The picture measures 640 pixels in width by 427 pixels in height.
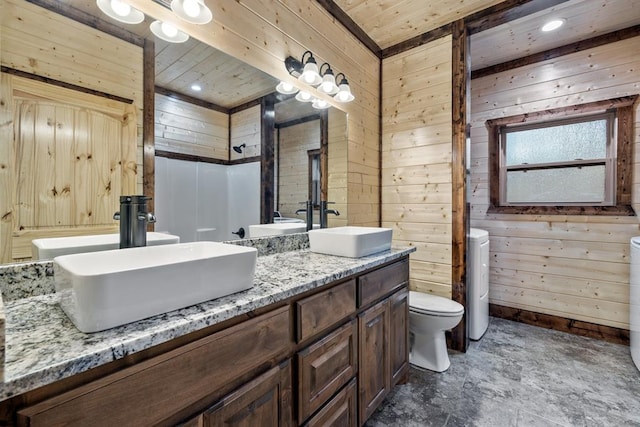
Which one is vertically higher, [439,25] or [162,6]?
[439,25]

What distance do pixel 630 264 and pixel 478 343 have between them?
53.0 inches

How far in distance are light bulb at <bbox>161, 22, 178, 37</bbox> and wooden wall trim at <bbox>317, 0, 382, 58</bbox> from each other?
1.19m

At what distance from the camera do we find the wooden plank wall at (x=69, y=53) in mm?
872

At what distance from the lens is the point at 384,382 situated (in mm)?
1550

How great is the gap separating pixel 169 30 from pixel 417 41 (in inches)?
80.2

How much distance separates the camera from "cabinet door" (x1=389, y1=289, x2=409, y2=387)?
1625 mm

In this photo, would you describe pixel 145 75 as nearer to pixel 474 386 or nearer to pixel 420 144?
pixel 420 144

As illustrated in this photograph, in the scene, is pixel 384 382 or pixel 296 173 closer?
pixel 384 382

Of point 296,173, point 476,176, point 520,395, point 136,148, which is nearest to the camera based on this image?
point 136,148

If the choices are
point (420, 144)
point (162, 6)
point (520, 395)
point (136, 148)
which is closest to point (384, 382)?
point (520, 395)

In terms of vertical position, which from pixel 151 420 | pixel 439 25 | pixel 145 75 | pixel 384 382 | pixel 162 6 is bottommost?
pixel 384 382

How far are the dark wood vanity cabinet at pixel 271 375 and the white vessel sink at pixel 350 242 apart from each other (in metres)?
0.14

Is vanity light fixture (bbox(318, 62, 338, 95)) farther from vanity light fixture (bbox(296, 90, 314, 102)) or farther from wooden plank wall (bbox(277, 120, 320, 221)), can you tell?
wooden plank wall (bbox(277, 120, 320, 221))

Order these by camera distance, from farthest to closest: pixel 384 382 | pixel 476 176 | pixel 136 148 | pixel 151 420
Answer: pixel 476 176
pixel 384 382
pixel 136 148
pixel 151 420
